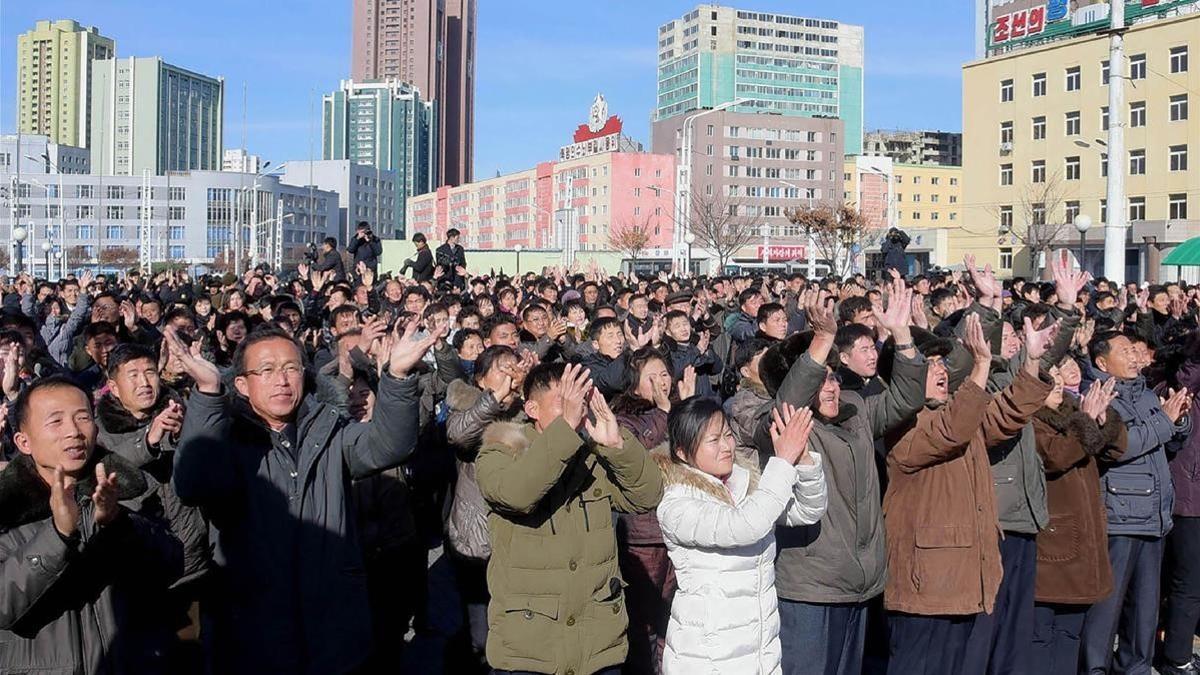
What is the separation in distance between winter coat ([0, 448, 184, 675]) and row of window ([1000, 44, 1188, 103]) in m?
47.8

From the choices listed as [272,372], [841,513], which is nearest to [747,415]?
[841,513]

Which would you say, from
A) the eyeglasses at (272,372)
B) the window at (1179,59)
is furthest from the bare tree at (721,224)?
the eyeglasses at (272,372)

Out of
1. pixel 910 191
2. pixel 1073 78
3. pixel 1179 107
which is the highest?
pixel 910 191

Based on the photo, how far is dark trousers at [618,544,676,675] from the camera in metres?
5.70

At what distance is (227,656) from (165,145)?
165649 millimetres

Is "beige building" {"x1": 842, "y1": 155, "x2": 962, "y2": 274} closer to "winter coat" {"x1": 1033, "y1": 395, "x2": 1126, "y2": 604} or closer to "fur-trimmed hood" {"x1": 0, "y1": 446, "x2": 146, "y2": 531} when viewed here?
"winter coat" {"x1": 1033, "y1": 395, "x2": 1126, "y2": 604}

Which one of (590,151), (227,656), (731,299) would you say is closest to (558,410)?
(227,656)

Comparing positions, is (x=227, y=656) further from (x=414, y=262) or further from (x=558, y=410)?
(x=414, y=262)

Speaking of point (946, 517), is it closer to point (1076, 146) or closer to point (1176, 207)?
point (1176, 207)

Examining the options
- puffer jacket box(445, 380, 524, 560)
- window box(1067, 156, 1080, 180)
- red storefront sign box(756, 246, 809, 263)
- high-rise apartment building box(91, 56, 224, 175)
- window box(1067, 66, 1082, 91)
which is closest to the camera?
puffer jacket box(445, 380, 524, 560)

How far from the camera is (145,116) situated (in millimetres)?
151000

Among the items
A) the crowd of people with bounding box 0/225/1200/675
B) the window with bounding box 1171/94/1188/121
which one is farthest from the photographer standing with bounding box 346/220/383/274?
the window with bounding box 1171/94/1188/121

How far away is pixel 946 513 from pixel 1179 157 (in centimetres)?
4946

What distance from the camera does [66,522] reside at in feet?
10.5
